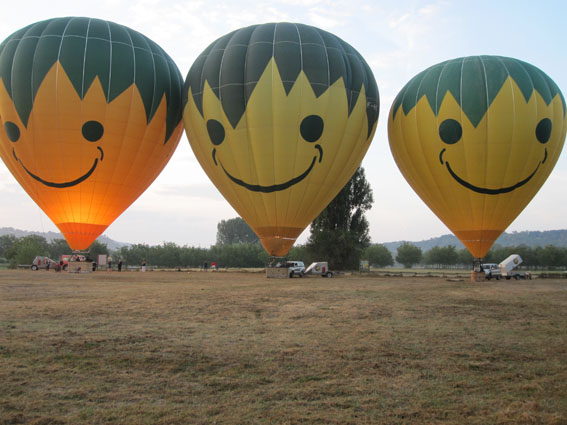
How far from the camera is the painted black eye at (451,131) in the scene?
17812mm

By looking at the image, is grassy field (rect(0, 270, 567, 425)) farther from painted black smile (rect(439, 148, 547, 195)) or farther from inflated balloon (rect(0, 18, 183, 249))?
inflated balloon (rect(0, 18, 183, 249))

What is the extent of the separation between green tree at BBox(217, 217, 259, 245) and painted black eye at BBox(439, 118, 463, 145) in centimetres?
9750

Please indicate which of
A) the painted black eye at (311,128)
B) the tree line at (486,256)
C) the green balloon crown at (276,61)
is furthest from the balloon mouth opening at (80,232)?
the tree line at (486,256)

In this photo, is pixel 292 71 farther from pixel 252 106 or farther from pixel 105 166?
pixel 105 166

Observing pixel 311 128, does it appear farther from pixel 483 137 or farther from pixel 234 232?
pixel 234 232

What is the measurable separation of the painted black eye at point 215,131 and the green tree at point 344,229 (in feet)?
62.1

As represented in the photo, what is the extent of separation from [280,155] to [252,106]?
183 cm

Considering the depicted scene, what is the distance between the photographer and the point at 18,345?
589 cm

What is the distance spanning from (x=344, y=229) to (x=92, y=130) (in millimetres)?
21809

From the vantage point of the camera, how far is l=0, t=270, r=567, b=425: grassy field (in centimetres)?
398

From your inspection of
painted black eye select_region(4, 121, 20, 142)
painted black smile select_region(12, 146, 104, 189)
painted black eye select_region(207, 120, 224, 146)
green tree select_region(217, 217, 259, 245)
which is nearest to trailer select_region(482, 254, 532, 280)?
painted black eye select_region(207, 120, 224, 146)

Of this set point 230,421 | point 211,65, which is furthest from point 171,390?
point 211,65

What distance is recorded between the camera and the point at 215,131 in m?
17.1

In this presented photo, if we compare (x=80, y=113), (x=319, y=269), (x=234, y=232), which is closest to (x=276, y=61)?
(x=80, y=113)
